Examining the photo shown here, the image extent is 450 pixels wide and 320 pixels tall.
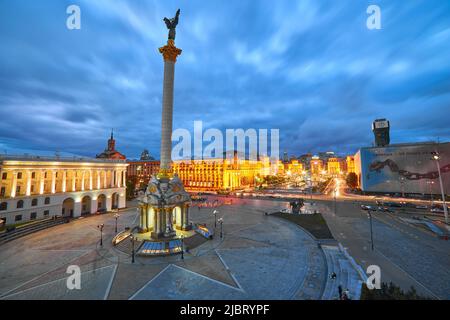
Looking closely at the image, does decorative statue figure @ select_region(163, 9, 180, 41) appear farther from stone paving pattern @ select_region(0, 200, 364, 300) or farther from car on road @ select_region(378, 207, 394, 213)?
car on road @ select_region(378, 207, 394, 213)

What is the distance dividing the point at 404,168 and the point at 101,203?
98.5 meters

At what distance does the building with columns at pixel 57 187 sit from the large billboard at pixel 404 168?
8708 cm

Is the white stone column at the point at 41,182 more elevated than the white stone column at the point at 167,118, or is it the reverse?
the white stone column at the point at 167,118

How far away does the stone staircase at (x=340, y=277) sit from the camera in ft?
51.1

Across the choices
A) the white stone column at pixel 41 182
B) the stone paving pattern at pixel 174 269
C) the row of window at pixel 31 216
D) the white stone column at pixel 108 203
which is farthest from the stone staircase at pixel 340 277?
the white stone column at pixel 41 182

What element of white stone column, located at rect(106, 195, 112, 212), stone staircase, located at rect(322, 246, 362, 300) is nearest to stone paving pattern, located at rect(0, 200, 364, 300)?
stone staircase, located at rect(322, 246, 362, 300)

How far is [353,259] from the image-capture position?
21.6 metres

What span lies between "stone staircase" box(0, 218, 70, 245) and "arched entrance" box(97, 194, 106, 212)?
10526 millimetres

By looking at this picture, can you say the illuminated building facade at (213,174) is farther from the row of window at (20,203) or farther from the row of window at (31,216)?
the row of window at (31,216)

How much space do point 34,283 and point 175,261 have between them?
40.8 ft

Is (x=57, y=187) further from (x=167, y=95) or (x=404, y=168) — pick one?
(x=404, y=168)

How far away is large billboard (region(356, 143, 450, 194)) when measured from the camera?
2552 inches
